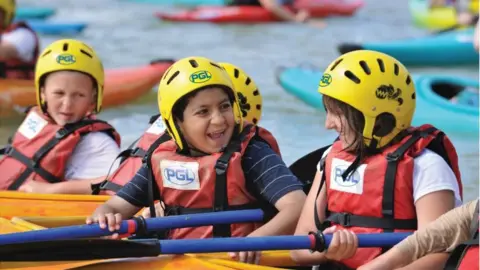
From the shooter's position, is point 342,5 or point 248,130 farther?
point 342,5

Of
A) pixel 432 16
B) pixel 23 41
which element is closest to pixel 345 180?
pixel 23 41

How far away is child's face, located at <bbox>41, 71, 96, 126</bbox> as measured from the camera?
5.03 meters

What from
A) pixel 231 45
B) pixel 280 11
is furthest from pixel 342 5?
pixel 231 45

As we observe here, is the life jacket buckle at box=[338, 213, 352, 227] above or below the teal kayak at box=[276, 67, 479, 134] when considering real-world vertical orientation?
below

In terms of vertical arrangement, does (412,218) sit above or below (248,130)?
below

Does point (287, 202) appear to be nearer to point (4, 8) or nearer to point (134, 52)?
point (4, 8)

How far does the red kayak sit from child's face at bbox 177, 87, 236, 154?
34.3 ft

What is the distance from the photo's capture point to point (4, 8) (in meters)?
7.50

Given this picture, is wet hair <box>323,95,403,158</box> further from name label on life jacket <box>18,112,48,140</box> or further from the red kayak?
the red kayak

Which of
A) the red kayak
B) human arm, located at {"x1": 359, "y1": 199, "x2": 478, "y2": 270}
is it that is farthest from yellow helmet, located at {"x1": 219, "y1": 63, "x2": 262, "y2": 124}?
the red kayak

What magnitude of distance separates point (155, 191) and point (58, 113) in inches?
45.2

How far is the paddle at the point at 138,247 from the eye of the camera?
346 cm

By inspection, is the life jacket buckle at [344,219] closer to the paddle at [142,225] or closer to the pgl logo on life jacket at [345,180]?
the pgl logo on life jacket at [345,180]

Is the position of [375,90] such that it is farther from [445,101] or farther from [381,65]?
[445,101]
